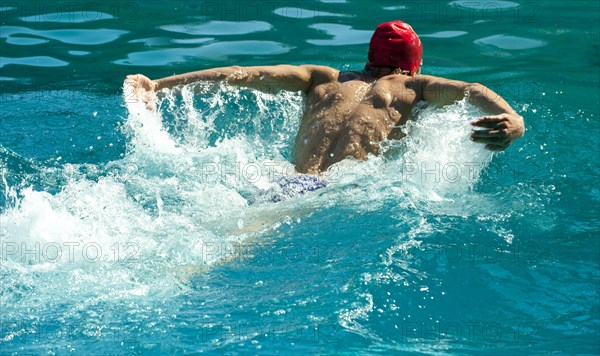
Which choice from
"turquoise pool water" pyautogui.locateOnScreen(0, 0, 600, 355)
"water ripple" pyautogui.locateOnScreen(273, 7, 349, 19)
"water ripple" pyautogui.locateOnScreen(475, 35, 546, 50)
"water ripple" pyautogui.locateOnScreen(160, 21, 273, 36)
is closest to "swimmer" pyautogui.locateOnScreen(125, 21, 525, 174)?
"turquoise pool water" pyautogui.locateOnScreen(0, 0, 600, 355)

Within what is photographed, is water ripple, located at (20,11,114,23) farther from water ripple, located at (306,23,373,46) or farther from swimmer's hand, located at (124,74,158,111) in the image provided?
swimmer's hand, located at (124,74,158,111)

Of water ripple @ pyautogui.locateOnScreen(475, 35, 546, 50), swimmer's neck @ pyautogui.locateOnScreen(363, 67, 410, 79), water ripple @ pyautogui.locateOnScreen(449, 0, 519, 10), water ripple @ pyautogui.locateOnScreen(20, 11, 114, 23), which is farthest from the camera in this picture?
water ripple @ pyautogui.locateOnScreen(449, 0, 519, 10)

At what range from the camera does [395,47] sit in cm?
536

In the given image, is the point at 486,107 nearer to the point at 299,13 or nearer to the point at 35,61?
the point at 299,13

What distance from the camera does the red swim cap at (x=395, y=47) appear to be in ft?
17.5

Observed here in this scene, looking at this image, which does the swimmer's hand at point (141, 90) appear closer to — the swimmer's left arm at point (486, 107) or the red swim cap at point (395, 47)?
the red swim cap at point (395, 47)

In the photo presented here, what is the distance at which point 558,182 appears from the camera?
5.39m

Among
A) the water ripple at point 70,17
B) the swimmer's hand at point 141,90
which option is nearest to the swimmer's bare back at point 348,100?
the swimmer's hand at point 141,90

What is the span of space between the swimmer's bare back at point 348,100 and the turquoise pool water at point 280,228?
0.10 metres

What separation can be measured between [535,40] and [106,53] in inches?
168

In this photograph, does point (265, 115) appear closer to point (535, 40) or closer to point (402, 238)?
point (402, 238)

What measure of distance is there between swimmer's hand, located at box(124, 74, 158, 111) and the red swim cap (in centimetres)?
144

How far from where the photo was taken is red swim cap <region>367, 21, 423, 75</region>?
533 centimetres

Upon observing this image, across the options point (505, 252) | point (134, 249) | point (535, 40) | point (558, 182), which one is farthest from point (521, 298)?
point (535, 40)
